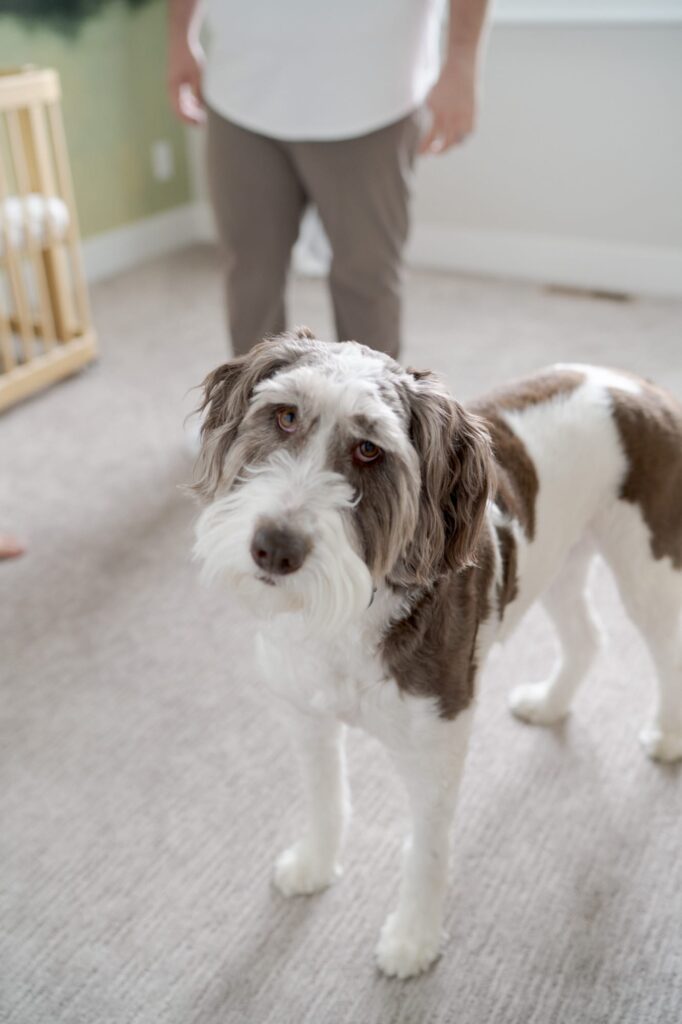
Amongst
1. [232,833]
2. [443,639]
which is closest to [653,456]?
[443,639]

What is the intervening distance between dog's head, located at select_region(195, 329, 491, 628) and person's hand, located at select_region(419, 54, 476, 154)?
96cm

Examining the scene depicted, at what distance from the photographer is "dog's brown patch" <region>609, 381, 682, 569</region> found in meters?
1.22

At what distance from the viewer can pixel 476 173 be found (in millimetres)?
3723

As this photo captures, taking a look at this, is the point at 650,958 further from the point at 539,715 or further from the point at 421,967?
the point at 539,715

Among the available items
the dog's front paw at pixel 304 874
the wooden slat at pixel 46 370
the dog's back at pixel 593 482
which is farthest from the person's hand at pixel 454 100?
the wooden slat at pixel 46 370

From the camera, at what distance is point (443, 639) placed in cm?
102

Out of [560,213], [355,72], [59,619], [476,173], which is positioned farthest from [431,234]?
[59,619]

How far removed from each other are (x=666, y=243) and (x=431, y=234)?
98 centimetres

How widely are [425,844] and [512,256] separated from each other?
311 cm

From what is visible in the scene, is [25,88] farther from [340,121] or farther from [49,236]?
[340,121]

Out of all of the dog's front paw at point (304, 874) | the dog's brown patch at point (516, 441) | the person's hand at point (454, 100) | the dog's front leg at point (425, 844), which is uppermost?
the person's hand at point (454, 100)

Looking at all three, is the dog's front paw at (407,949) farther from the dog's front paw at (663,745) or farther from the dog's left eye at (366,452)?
the dog's left eye at (366,452)

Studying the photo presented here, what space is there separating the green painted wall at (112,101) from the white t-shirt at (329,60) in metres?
1.87

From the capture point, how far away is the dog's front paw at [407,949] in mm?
1188
